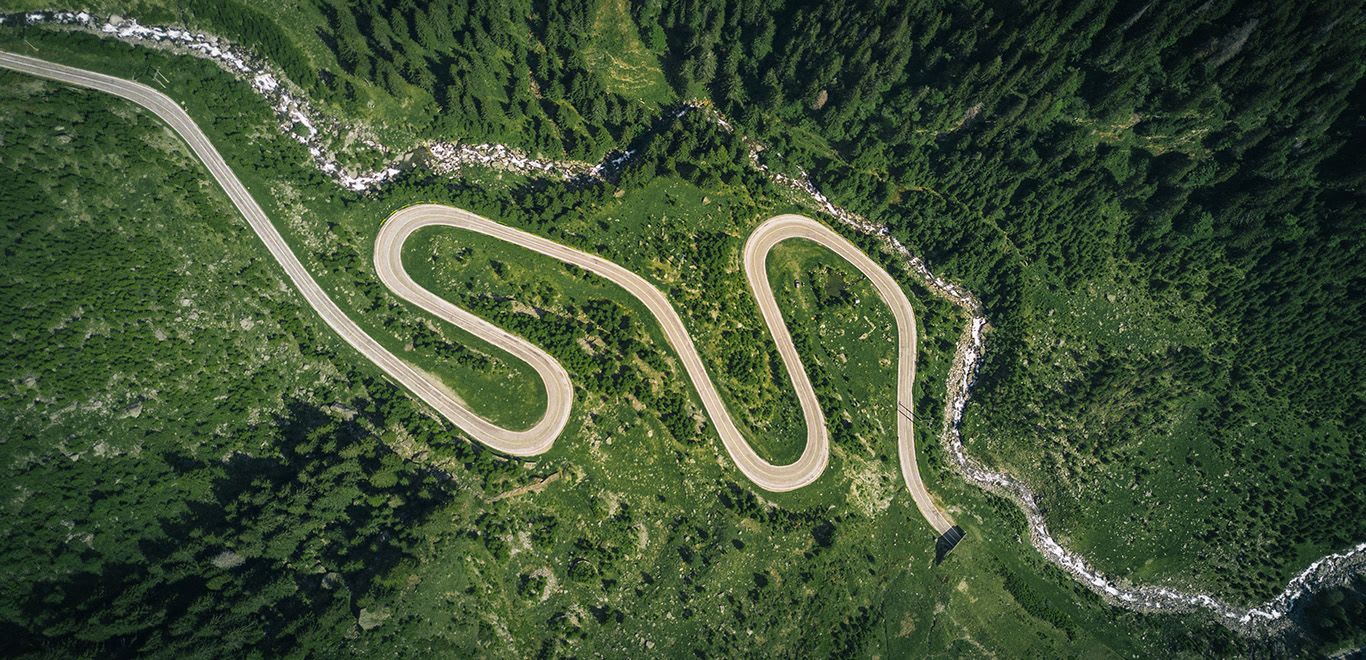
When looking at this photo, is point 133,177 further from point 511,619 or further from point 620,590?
point 620,590

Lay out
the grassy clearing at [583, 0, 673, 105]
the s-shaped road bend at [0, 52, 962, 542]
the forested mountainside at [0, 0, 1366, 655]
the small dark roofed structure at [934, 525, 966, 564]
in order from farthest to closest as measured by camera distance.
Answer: the grassy clearing at [583, 0, 673, 105], the small dark roofed structure at [934, 525, 966, 564], the forested mountainside at [0, 0, 1366, 655], the s-shaped road bend at [0, 52, 962, 542]

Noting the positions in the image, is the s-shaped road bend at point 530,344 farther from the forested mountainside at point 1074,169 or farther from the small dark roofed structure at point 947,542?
the forested mountainside at point 1074,169

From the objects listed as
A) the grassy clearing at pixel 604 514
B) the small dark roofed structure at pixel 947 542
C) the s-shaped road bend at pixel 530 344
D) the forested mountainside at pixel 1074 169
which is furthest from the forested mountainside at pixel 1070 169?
the small dark roofed structure at pixel 947 542

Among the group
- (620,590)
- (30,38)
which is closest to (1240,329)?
(620,590)

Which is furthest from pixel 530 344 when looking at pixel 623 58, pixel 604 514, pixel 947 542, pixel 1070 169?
pixel 1070 169

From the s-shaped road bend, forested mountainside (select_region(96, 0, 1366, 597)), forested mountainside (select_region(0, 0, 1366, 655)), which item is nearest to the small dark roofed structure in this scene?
the s-shaped road bend

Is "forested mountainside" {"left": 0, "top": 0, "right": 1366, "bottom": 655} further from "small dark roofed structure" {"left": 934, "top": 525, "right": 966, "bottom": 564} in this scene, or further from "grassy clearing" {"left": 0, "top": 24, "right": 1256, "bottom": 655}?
"small dark roofed structure" {"left": 934, "top": 525, "right": 966, "bottom": 564}
